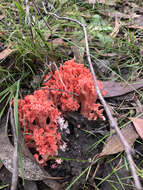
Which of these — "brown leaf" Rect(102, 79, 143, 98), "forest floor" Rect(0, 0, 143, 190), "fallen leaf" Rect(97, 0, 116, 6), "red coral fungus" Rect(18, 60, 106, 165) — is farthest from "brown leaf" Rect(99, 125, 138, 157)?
"fallen leaf" Rect(97, 0, 116, 6)

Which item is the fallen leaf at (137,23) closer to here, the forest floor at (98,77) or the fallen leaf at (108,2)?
the forest floor at (98,77)

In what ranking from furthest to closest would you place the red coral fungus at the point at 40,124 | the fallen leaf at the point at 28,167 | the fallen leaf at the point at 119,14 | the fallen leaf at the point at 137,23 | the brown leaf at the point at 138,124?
the fallen leaf at the point at 119,14 → the fallen leaf at the point at 137,23 → the brown leaf at the point at 138,124 → the red coral fungus at the point at 40,124 → the fallen leaf at the point at 28,167

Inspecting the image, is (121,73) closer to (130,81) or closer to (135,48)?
(130,81)

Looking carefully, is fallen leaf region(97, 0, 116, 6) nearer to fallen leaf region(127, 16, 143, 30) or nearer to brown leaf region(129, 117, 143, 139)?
fallen leaf region(127, 16, 143, 30)

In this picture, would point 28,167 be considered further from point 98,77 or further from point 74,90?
point 98,77

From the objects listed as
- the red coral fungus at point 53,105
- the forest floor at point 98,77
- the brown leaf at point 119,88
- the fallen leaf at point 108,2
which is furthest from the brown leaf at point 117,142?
the fallen leaf at point 108,2
